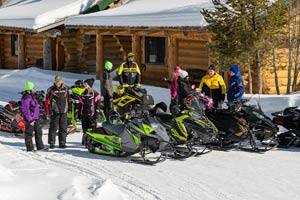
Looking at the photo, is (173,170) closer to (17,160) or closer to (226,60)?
(17,160)

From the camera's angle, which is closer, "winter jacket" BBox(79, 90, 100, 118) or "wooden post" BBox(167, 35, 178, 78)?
"winter jacket" BBox(79, 90, 100, 118)

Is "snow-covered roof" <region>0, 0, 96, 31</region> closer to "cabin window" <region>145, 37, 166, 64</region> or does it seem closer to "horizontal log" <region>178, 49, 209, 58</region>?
"cabin window" <region>145, 37, 166, 64</region>

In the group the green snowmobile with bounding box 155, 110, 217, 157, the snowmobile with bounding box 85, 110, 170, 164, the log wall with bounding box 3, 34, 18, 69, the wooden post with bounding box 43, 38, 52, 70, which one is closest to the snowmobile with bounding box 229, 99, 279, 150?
the green snowmobile with bounding box 155, 110, 217, 157

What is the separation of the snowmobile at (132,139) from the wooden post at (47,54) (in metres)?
16.5

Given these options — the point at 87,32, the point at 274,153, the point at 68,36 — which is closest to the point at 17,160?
the point at 274,153

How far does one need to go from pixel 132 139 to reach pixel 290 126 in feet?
10.0

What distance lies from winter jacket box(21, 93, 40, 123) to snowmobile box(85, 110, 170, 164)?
4.15 feet

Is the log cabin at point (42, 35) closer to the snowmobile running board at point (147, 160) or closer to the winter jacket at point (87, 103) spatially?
the winter jacket at point (87, 103)

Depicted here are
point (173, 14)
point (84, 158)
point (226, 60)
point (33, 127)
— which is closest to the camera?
point (84, 158)

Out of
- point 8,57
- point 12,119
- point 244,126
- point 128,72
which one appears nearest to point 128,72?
point 128,72

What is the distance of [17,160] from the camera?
9305 mm

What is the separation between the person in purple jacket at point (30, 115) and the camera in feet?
34.2

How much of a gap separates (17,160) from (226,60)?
687cm

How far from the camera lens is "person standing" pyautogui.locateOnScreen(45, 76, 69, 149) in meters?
10.7
